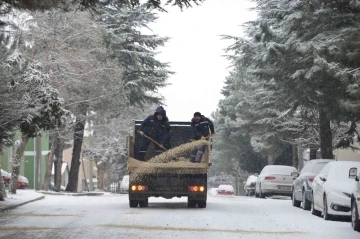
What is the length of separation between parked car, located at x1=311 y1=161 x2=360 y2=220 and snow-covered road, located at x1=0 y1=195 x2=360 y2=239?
1.07ft

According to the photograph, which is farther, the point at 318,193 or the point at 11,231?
the point at 318,193

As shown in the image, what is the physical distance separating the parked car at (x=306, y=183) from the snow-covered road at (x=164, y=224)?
1074 mm

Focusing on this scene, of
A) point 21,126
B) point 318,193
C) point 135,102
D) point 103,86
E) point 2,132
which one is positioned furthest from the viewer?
point 135,102

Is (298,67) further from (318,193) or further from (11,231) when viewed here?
(11,231)

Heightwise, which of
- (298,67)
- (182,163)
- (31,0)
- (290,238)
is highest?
(298,67)

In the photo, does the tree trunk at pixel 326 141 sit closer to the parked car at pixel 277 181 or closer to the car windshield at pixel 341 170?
the parked car at pixel 277 181

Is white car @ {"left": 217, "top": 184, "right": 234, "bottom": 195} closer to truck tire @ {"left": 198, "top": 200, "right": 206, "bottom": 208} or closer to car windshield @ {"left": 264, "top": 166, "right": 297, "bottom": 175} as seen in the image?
car windshield @ {"left": 264, "top": 166, "right": 297, "bottom": 175}

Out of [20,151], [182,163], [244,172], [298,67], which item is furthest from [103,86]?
[244,172]

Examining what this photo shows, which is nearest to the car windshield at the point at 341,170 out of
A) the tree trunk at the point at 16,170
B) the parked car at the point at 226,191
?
the tree trunk at the point at 16,170

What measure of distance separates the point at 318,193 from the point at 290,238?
6.69 m

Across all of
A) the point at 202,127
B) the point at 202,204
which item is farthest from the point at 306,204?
the point at 202,127

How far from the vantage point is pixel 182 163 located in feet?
71.4

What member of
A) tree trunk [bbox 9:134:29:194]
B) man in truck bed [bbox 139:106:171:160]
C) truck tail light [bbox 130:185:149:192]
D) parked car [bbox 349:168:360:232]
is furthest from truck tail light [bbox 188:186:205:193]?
tree trunk [bbox 9:134:29:194]

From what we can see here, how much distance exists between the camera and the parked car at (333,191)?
754 inches
